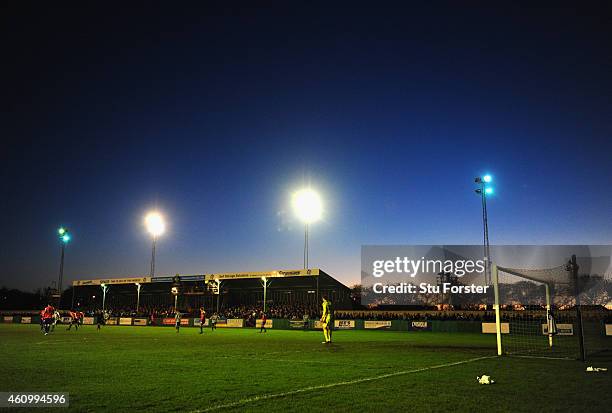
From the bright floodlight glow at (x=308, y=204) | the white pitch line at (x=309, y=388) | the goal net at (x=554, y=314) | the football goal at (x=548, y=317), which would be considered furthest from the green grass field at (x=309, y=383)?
the bright floodlight glow at (x=308, y=204)

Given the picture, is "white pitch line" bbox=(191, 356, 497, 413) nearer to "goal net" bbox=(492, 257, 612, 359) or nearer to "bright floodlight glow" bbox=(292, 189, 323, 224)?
"goal net" bbox=(492, 257, 612, 359)

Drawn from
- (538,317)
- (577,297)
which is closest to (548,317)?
(577,297)

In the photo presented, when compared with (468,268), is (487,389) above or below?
below

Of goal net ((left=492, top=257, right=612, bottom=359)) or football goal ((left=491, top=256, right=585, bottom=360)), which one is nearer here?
football goal ((left=491, top=256, right=585, bottom=360))

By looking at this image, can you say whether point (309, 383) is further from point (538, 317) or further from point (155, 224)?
point (155, 224)

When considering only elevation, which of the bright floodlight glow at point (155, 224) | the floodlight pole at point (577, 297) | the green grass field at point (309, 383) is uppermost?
the bright floodlight glow at point (155, 224)

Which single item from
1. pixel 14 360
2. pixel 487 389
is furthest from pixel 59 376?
pixel 487 389

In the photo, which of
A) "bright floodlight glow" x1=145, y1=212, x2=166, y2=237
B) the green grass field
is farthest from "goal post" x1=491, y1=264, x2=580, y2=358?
"bright floodlight glow" x1=145, y1=212, x2=166, y2=237

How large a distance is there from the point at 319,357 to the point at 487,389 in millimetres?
7842

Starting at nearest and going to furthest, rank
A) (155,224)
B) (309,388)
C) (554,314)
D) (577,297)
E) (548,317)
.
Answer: (309,388) → (577,297) → (548,317) → (554,314) → (155,224)

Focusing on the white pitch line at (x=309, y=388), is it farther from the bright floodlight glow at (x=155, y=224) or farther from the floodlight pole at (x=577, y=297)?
the bright floodlight glow at (x=155, y=224)

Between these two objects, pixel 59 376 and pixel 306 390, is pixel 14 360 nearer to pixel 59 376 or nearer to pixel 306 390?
pixel 59 376

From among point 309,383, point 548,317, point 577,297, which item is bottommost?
point 309,383

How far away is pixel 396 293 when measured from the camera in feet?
217
